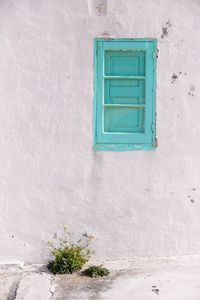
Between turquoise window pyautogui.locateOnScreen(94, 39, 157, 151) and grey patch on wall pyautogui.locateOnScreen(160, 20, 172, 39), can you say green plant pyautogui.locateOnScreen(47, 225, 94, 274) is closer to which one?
turquoise window pyautogui.locateOnScreen(94, 39, 157, 151)

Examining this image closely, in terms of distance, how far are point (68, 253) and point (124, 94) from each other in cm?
171

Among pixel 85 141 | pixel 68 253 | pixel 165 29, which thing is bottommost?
pixel 68 253

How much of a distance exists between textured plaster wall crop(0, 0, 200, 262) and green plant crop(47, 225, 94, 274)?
0.34ft

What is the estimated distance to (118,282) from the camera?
18.7ft

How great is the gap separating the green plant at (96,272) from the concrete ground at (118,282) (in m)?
0.06

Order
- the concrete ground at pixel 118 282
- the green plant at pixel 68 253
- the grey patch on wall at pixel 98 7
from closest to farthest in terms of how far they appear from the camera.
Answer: the concrete ground at pixel 118 282 < the green plant at pixel 68 253 < the grey patch on wall at pixel 98 7

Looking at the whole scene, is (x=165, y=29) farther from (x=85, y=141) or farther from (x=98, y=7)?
(x=85, y=141)

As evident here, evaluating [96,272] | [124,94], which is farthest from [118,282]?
[124,94]

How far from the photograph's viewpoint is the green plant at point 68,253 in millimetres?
6031

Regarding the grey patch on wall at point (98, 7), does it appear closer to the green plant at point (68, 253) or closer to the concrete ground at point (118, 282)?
the green plant at point (68, 253)

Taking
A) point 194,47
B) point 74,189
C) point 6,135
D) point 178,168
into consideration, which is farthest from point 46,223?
point 194,47

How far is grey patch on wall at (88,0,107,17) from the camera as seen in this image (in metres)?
6.16

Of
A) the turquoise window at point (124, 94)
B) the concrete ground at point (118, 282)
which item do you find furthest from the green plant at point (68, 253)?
the turquoise window at point (124, 94)

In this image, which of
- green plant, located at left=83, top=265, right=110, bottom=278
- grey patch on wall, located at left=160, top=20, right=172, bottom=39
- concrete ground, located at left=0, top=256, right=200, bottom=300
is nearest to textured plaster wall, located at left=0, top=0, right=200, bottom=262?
grey patch on wall, located at left=160, top=20, right=172, bottom=39
